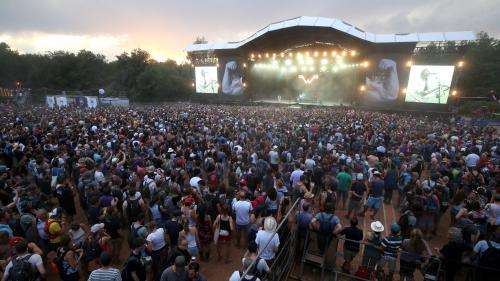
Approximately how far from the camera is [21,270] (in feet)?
13.3

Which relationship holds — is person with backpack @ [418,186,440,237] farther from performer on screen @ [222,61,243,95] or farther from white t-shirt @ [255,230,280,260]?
performer on screen @ [222,61,243,95]

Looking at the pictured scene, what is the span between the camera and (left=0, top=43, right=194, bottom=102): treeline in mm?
43719

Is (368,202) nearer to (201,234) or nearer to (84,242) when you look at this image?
(201,234)

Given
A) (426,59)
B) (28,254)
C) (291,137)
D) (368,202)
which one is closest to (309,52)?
(426,59)

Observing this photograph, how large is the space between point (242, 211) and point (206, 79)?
35610mm

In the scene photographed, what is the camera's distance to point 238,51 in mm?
36500

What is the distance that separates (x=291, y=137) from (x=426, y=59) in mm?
21299

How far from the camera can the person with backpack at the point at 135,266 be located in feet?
14.8

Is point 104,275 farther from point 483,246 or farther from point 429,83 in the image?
point 429,83

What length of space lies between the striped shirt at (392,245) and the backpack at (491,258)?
1.24 m

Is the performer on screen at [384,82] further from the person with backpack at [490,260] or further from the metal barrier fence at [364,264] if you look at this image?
the person with backpack at [490,260]

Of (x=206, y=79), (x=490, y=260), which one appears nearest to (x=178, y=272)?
(x=490, y=260)

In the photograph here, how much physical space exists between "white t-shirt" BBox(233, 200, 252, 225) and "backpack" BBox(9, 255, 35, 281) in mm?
3599

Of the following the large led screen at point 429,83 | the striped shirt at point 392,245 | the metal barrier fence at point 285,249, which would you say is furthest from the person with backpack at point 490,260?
the large led screen at point 429,83
